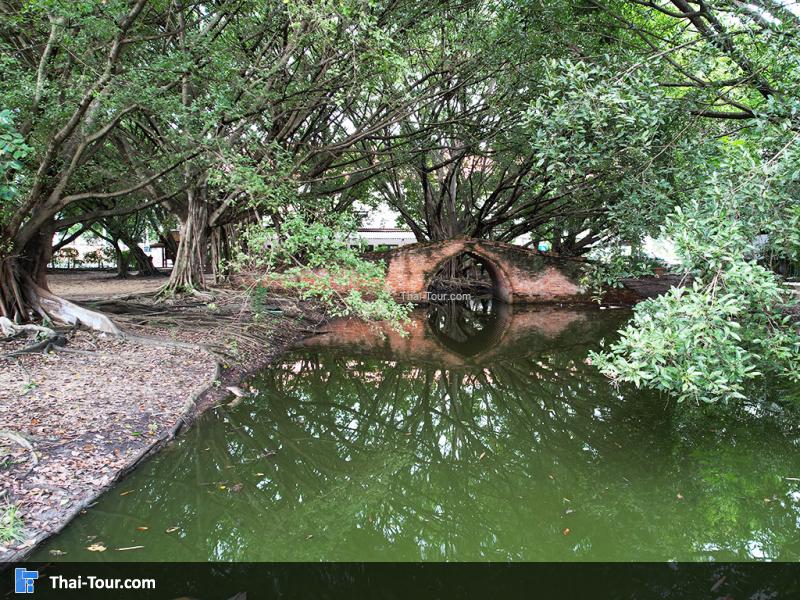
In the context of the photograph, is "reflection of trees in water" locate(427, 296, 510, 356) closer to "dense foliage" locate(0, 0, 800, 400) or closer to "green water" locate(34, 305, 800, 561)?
"green water" locate(34, 305, 800, 561)

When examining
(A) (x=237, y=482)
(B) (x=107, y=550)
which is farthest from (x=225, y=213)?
(B) (x=107, y=550)

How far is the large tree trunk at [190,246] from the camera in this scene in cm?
1199

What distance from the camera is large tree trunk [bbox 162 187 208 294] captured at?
1199cm

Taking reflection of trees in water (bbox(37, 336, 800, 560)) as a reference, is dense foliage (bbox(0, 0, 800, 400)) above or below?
above

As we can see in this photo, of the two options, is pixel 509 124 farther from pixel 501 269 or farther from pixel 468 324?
pixel 501 269

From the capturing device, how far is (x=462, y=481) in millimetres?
4898

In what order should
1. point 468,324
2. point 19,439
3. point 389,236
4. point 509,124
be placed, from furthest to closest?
point 389,236 → point 468,324 → point 509,124 → point 19,439

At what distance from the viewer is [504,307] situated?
18.8 m

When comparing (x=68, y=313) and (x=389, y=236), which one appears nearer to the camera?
(x=68, y=313)

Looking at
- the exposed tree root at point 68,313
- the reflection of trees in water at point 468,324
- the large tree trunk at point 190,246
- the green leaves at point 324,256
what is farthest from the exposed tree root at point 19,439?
the reflection of trees in water at point 468,324

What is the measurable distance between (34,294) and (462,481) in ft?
23.8
